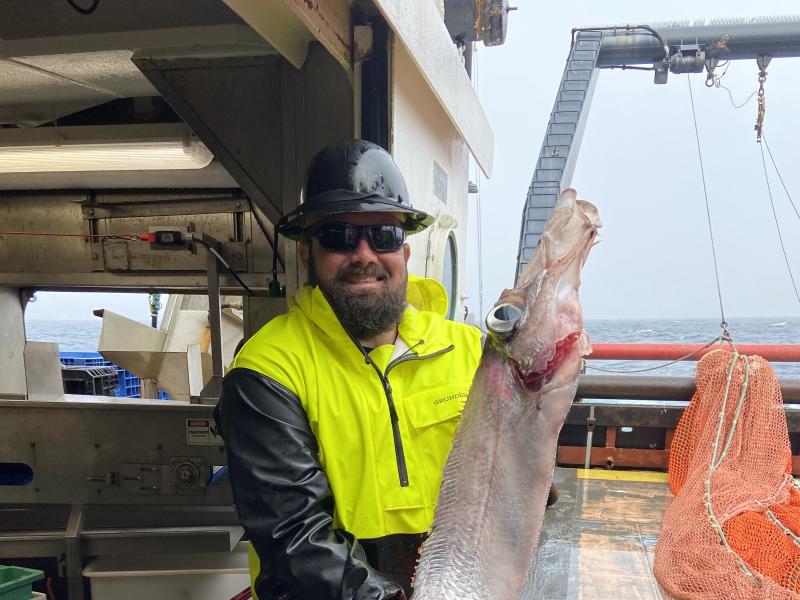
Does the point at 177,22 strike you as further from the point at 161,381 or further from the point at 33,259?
the point at 161,381

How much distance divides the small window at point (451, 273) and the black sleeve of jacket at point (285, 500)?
210cm

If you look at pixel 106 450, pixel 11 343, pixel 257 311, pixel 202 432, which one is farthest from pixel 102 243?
pixel 257 311

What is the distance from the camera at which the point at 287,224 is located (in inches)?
85.6

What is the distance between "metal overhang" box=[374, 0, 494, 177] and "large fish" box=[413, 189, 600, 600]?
4.03ft

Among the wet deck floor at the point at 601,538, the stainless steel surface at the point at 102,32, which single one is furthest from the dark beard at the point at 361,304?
the wet deck floor at the point at 601,538

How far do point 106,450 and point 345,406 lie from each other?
2.61 m

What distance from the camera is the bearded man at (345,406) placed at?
1.62 m

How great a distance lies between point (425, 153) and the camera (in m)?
3.21

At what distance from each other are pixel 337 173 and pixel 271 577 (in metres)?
1.29

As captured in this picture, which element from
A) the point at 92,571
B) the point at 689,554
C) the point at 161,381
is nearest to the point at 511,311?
the point at 689,554

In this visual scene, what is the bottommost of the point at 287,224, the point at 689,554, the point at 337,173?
the point at 689,554

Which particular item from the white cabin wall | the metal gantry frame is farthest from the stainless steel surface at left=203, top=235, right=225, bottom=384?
the metal gantry frame

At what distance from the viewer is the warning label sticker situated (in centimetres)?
356

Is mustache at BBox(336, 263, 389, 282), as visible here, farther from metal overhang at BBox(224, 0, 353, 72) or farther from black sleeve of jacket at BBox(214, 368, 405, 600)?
metal overhang at BBox(224, 0, 353, 72)
